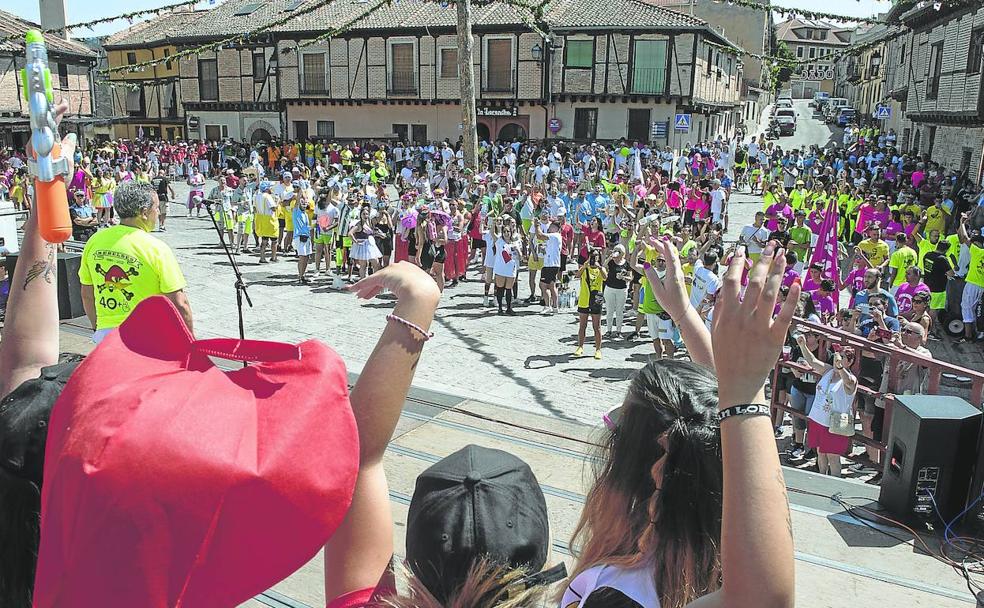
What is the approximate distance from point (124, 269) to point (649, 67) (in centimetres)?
3487

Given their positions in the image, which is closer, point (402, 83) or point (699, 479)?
point (699, 479)

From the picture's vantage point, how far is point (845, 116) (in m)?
58.5

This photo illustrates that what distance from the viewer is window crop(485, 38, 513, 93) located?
3831cm

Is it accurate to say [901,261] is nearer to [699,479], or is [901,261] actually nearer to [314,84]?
[699,479]

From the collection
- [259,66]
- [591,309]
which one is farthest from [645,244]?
[259,66]

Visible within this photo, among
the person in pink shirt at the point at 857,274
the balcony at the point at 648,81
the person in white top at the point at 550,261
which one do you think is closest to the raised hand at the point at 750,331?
the person in pink shirt at the point at 857,274

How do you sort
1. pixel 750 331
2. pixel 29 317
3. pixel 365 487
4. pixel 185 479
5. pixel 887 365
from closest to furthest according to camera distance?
pixel 185 479 < pixel 750 331 < pixel 365 487 < pixel 29 317 < pixel 887 365

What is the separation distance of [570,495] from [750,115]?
61892mm

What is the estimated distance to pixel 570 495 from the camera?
4793mm

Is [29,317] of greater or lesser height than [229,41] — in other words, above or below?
below

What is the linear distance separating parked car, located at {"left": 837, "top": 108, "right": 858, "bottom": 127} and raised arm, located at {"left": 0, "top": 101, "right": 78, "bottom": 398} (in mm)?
61893

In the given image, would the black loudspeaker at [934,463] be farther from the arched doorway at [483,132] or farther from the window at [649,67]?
the arched doorway at [483,132]

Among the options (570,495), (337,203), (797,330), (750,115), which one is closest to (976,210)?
(797,330)

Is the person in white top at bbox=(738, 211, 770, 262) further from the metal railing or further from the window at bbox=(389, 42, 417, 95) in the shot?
the window at bbox=(389, 42, 417, 95)
